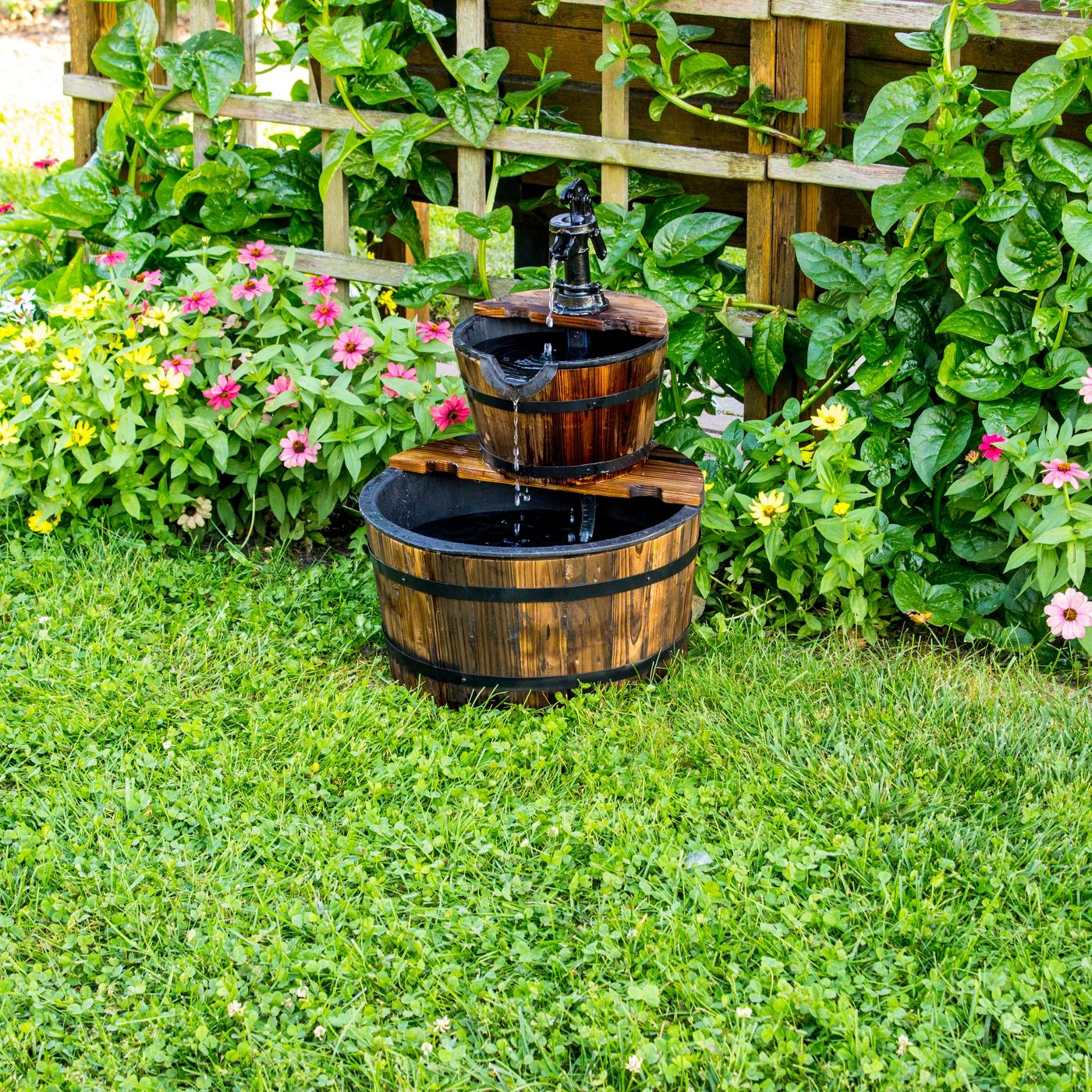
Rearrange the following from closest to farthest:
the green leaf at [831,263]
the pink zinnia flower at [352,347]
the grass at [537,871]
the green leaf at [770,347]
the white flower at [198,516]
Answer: the grass at [537,871] → the green leaf at [831,263] → the green leaf at [770,347] → the pink zinnia flower at [352,347] → the white flower at [198,516]

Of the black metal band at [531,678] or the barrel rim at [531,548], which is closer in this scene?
the barrel rim at [531,548]

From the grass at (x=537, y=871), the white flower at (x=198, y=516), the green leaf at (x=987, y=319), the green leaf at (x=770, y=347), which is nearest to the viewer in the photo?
the grass at (x=537, y=871)

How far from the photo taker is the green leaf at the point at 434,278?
155 inches

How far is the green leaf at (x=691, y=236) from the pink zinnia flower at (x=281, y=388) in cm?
110

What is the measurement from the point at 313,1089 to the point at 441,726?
1005 mm

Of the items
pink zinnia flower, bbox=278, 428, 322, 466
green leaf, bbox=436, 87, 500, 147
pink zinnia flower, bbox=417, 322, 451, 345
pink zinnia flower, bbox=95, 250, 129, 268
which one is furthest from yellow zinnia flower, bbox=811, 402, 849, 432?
pink zinnia flower, bbox=95, 250, 129, 268

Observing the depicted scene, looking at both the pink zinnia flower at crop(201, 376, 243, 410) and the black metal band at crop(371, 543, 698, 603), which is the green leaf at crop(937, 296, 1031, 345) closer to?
the black metal band at crop(371, 543, 698, 603)

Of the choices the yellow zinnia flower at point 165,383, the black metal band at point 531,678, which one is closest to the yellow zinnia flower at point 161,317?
the yellow zinnia flower at point 165,383

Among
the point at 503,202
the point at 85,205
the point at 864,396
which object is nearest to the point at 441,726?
the point at 864,396

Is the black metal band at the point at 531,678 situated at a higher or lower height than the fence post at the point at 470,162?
lower

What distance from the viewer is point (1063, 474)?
3.08 meters

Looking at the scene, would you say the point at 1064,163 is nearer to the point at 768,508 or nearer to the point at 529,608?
the point at 768,508

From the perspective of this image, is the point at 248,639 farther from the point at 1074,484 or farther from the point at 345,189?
the point at 1074,484

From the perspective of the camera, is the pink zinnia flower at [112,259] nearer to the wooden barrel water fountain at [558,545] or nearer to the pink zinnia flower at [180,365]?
the pink zinnia flower at [180,365]
